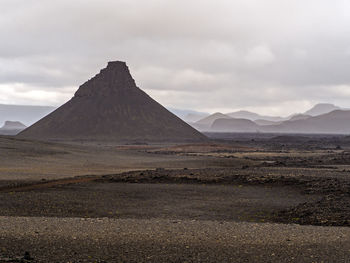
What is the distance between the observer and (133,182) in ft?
101

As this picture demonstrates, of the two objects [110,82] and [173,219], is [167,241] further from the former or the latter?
[110,82]

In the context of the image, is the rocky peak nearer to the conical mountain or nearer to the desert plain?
the conical mountain

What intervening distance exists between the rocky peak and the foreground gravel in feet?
464

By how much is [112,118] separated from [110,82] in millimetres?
20645

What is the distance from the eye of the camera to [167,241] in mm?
12781

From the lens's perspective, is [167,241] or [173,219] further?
[173,219]

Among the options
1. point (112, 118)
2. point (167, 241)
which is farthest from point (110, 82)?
point (167, 241)

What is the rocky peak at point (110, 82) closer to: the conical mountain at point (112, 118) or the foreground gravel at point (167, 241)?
the conical mountain at point (112, 118)

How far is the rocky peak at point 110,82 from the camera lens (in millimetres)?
155300

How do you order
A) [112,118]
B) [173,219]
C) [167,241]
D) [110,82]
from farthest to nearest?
[110,82]
[112,118]
[173,219]
[167,241]

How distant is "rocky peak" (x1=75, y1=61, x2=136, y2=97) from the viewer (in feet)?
510

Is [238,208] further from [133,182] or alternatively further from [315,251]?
[133,182]

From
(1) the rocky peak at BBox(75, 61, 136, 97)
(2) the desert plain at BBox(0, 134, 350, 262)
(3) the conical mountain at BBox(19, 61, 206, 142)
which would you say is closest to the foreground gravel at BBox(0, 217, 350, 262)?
(2) the desert plain at BBox(0, 134, 350, 262)

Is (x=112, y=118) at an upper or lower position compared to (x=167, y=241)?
upper
